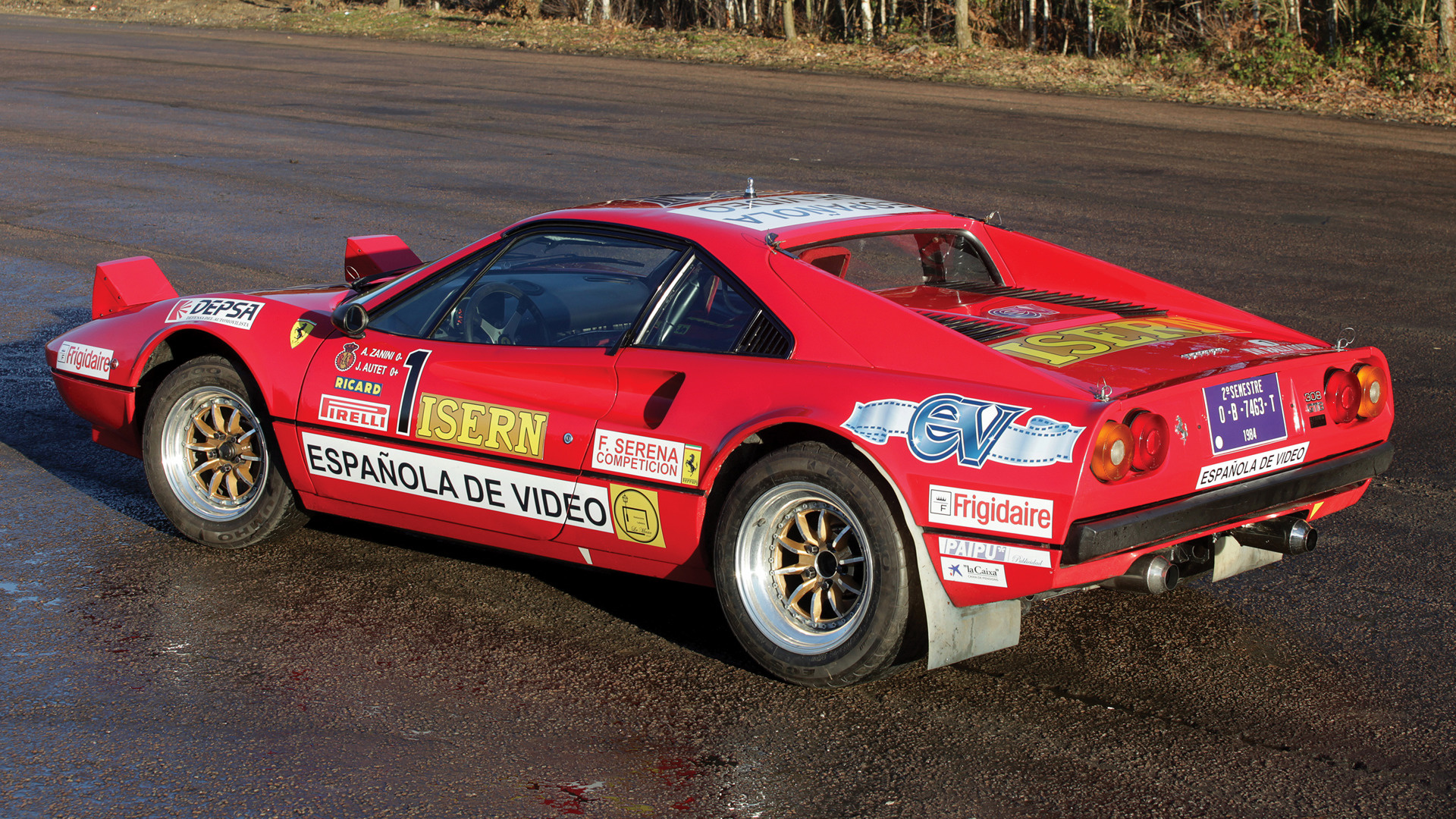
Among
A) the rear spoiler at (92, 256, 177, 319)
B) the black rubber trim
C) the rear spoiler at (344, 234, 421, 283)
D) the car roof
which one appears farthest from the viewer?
the rear spoiler at (344, 234, 421, 283)

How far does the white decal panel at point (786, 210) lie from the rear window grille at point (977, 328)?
1.74 feet

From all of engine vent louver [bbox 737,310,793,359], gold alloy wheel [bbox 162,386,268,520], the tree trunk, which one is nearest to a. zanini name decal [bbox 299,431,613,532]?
gold alloy wheel [bbox 162,386,268,520]

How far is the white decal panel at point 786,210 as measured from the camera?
4469mm

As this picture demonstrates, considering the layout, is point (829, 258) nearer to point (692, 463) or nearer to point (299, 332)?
point (692, 463)

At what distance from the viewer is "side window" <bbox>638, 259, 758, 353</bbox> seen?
4.11m

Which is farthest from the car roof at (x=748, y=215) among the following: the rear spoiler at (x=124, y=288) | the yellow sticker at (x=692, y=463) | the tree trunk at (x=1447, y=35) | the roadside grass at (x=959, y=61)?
the tree trunk at (x=1447, y=35)

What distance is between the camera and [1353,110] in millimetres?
20656

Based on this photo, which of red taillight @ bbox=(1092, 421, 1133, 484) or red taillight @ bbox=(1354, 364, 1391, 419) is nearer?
red taillight @ bbox=(1092, 421, 1133, 484)

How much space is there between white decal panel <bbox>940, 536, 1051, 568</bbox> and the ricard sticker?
16 mm

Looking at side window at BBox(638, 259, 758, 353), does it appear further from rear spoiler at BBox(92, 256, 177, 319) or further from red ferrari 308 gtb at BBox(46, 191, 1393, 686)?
rear spoiler at BBox(92, 256, 177, 319)

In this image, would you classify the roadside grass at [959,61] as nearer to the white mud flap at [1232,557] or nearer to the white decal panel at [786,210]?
the white decal panel at [786,210]

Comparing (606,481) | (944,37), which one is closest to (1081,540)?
(606,481)

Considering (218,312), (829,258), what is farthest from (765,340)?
(218,312)

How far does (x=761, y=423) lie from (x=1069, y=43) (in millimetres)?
29349
